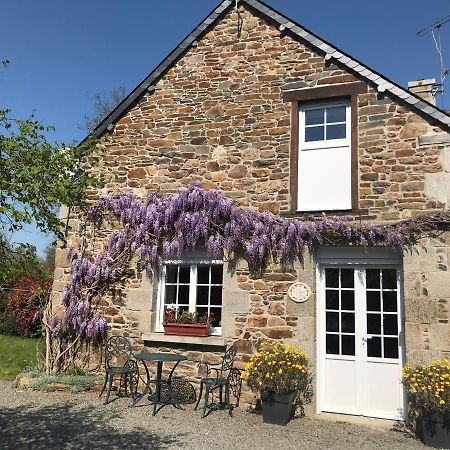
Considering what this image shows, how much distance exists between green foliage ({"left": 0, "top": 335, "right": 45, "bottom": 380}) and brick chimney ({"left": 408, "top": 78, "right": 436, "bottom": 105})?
7554 millimetres

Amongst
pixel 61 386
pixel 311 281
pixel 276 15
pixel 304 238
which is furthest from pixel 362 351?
pixel 276 15

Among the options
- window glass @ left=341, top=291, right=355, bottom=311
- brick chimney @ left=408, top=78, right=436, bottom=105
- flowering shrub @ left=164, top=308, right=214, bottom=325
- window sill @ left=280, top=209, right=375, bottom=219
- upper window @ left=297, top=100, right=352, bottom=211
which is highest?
brick chimney @ left=408, top=78, right=436, bottom=105

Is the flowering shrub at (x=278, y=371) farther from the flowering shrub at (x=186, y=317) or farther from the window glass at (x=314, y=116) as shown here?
the window glass at (x=314, y=116)

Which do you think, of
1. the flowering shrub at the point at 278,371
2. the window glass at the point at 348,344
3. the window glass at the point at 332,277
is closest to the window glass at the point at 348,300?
the window glass at the point at 332,277

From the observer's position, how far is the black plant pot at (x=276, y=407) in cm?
587

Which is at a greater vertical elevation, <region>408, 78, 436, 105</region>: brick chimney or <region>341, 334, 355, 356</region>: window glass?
<region>408, 78, 436, 105</region>: brick chimney

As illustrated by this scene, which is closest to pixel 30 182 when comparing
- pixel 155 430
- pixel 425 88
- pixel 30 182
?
pixel 30 182

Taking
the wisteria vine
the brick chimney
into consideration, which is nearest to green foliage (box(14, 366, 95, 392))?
the wisteria vine

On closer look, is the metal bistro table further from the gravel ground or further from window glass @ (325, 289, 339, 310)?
window glass @ (325, 289, 339, 310)

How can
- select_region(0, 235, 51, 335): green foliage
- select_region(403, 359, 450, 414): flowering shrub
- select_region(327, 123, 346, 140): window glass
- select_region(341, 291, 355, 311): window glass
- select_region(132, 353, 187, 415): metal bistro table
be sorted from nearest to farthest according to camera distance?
select_region(0, 235, 51, 335): green foliage, select_region(403, 359, 450, 414): flowering shrub, select_region(132, 353, 187, 415): metal bistro table, select_region(341, 291, 355, 311): window glass, select_region(327, 123, 346, 140): window glass

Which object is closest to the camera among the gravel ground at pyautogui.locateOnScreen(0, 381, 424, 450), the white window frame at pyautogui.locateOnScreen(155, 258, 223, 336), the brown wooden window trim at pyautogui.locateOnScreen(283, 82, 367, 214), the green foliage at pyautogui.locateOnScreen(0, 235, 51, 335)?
the green foliage at pyautogui.locateOnScreen(0, 235, 51, 335)

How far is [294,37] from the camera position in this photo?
293 inches

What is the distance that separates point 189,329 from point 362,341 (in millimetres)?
2501

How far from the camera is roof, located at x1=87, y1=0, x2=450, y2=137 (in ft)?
21.3
